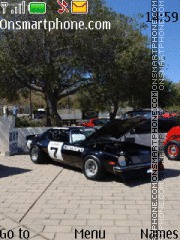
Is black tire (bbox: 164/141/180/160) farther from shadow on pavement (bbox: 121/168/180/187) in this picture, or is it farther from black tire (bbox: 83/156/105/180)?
black tire (bbox: 83/156/105/180)

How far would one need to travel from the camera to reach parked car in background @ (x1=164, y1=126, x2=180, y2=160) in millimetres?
10382

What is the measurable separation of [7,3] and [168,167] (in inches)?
490

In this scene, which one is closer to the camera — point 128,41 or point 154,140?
point 154,140

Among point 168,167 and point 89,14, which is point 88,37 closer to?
point 89,14

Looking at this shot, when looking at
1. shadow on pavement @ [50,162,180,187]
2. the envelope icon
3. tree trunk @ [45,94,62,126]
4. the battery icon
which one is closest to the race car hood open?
shadow on pavement @ [50,162,180,187]

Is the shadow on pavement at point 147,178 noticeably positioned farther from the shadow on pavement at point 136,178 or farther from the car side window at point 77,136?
the car side window at point 77,136

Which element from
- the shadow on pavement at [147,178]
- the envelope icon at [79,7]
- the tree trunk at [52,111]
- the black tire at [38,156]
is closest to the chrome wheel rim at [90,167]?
the shadow on pavement at [147,178]

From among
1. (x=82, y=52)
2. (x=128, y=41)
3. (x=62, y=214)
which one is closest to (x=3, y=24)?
(x=82, y=52)

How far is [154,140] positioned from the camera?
12078 mm

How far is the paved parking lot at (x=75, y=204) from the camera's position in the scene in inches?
186

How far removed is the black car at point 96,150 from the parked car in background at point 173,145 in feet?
8.25

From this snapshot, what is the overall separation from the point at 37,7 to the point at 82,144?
10.9m

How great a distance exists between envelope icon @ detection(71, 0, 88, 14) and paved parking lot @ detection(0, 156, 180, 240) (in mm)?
9909

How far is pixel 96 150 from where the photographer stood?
7.85 meters
